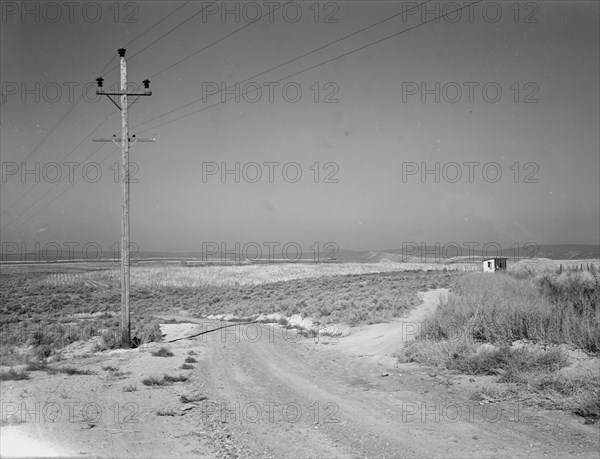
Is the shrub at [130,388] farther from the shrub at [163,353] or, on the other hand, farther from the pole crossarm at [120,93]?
the pole crossarm at [120,93]

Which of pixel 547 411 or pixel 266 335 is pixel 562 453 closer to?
pixel 547 411

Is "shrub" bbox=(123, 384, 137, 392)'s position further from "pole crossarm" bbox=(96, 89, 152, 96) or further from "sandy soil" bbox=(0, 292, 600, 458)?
"pole crossarm" bbox=(96, 89, 152, 96)

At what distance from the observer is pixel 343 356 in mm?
14344

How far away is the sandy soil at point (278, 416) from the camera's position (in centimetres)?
639

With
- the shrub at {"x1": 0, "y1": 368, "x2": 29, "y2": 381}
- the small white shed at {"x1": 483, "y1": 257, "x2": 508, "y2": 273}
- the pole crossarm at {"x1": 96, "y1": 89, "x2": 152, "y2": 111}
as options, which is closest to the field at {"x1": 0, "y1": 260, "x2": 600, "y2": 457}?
the shrub at {"x1": 0, "y1": 368, "x2": 29, "y2": 381}

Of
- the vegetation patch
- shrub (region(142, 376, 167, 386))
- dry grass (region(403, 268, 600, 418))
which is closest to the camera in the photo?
dry grass (region(403, 268, 600, 418))

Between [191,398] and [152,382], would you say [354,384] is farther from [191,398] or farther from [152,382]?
[152,382]

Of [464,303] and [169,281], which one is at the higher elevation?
[464,303]

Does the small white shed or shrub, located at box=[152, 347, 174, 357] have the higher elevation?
the small white shed

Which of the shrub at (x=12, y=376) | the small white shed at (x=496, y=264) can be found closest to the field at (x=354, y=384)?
the shrub at (x=12, y=376)

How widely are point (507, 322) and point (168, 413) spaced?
8.70 metres

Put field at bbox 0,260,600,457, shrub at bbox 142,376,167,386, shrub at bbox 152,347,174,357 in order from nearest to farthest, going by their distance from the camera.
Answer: field at bbox 0,260,600,457 < shrub at bbox 142,376,167,386 < shrub at bbox 152,347,174,357

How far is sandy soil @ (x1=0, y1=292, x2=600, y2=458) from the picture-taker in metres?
6.39

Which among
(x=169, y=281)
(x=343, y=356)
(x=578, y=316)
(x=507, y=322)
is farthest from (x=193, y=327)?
(x=169, y=281)
